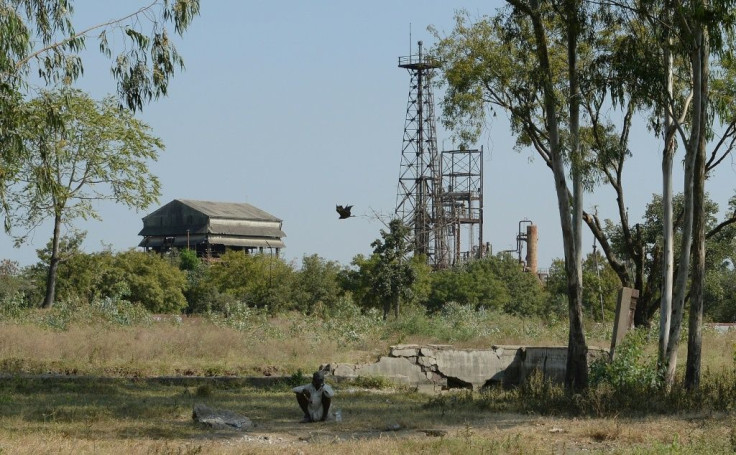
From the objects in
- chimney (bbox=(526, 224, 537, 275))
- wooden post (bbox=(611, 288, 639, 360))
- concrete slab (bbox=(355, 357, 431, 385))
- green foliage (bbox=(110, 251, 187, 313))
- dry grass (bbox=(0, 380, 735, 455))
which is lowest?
dry grass (bbox=(0, 380, 735, 455))

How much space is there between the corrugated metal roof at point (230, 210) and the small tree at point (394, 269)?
49.4m

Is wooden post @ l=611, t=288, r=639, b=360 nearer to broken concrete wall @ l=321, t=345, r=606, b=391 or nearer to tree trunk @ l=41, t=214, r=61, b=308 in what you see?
broken concrete wall @ l=321, t=345, r=606, b=391

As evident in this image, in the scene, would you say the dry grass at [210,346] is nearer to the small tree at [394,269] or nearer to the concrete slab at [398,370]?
the concrete slab at [398,370]

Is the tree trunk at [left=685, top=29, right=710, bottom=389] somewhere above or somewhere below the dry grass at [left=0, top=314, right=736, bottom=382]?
above

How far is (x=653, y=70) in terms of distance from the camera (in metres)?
21.7

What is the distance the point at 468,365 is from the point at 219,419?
1062cm

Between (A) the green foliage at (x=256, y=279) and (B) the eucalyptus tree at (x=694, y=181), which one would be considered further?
(A) the green foliage at (x=256, y=279)

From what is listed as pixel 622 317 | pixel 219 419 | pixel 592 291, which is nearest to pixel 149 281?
pixel 592 291

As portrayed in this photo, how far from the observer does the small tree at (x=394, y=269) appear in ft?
156

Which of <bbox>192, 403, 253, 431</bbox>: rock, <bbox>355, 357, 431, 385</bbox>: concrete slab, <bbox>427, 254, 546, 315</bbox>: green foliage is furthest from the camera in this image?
<bbox>427, 254, 546, 315</bbox>: green foliage

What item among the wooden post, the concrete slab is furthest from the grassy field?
the wooden post

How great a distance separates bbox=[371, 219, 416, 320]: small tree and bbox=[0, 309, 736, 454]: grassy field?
1664cm

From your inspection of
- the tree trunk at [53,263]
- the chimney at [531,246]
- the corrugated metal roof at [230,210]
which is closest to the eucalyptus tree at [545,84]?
the tree trunk at [53,263]

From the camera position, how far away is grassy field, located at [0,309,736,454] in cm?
1330
